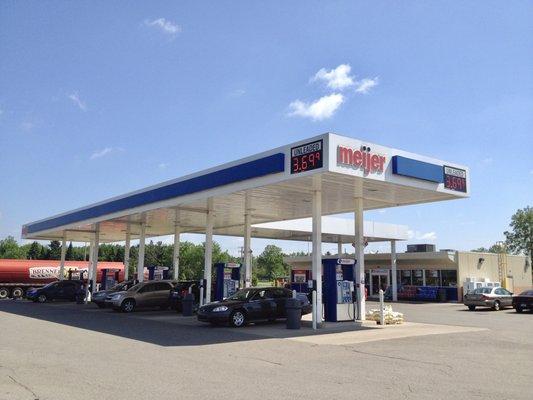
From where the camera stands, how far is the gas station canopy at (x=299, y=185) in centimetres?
1586

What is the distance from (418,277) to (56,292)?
2721 centimetres

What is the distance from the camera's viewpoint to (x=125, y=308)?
78.7ft

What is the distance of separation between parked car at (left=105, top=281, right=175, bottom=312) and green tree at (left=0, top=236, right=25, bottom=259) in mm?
99801

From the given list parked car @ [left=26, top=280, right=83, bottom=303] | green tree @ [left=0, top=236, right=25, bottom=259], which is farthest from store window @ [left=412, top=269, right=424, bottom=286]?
green tree @ [left=0, top=236, right=25, bottom=259]

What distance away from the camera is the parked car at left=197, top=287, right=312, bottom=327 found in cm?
1761

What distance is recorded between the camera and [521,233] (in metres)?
80.8

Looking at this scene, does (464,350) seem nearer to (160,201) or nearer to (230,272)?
(230,272)

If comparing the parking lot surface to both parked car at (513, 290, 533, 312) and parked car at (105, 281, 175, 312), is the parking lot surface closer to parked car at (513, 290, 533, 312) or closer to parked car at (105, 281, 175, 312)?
parked car at (105, 281, 175, 312)

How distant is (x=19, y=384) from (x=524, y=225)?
278ft

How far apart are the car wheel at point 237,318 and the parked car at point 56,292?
664 inches

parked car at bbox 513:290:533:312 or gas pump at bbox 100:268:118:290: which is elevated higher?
gas pump at bbox 100:268:118:290

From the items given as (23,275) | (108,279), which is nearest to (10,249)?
(23,275)

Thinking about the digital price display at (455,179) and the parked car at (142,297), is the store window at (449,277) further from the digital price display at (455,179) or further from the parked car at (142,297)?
the parked car at (142,297)

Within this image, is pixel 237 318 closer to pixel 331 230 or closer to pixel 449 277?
pixel 331 230
